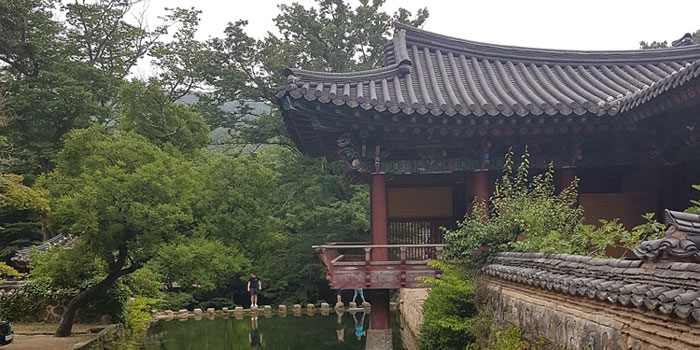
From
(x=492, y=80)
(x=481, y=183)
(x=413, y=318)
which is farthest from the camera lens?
(x=413, y=318)

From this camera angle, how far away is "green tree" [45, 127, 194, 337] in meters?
13.4

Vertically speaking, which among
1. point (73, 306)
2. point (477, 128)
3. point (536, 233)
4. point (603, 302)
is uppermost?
point (477, 128)

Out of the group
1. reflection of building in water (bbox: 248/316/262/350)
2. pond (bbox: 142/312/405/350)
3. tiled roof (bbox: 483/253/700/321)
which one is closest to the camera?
tiled roof (bbox: 483/253/700/321)

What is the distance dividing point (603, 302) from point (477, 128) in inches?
199

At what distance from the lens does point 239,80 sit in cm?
2680

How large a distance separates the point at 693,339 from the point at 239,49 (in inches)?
1019

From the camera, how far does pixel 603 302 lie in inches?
174

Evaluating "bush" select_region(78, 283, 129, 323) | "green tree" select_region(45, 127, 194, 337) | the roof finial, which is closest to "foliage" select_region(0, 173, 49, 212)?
"green tree" select_region(45, 127, 194, 337)

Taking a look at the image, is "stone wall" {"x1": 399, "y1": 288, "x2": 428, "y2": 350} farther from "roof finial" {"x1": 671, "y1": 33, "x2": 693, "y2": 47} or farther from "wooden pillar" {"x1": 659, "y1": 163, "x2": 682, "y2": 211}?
"roof finial" {"x1": 671, "y1": 33, "x2": 693, "y2": 47}

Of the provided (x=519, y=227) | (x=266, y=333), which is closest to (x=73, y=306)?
(x=266, y=333)

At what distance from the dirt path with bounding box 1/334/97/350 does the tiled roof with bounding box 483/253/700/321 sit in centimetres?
1290

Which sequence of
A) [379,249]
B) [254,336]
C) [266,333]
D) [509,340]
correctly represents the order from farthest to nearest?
[266,333] < [254,336] < [379,249] < [509,340]

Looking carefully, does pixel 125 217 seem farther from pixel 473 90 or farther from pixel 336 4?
pixel 336 4

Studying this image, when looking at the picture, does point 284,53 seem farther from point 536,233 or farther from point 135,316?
point 536,233
